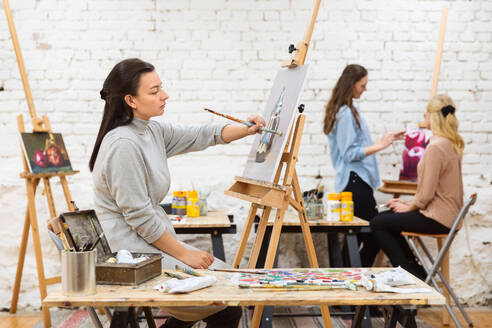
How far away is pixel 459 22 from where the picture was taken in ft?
13.0

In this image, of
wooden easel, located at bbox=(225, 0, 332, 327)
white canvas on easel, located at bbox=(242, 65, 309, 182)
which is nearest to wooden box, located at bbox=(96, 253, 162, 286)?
wooden easel, located at bbox=(225, 0, 332, 327)

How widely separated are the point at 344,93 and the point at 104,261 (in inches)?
91.0

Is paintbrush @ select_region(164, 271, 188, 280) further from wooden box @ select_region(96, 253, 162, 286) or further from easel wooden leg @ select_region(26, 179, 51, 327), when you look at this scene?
easel wooden leg @ select_region(26, 179, 51, 327)

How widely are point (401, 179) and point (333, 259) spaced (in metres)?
0.76

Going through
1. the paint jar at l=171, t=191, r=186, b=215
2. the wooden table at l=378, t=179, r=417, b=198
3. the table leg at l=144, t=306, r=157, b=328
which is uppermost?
the wooden table at l=378, t=179, r=417, b=198

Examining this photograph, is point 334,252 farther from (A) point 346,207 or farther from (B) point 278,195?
(B) point 278,195

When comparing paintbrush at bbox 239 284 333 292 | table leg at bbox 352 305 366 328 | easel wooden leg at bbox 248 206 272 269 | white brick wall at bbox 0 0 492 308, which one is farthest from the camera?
white brick wall at bbox 0 0 492 308

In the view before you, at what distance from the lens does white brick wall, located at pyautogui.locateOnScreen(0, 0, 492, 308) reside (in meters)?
3.88

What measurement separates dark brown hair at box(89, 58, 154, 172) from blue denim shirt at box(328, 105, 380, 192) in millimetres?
1683

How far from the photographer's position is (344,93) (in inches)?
143

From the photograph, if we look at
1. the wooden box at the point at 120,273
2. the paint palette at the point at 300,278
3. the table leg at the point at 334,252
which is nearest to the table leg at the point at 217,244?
the table leg at the point at 334,252

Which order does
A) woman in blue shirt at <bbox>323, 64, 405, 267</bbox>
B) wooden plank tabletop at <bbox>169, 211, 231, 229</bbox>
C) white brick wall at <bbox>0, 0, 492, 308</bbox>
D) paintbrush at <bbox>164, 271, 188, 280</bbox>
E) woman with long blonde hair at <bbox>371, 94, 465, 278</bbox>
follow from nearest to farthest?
1. paintbrush at <bbox>164, 271, 188, 280</bbox>
2. wooden plank tabletop at <bbox>169, 211, 231, 229</bbox>
3. woman with long blonde hair at <bbox>371, 94, 465, 278</bbox>
4. woman in blue shirt at <bbox>323, 64, 405, 267</bbox>
5. white brick wall at <bbox>0, 0, 492, 308</bbox>

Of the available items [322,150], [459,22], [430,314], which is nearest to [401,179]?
[322,150]

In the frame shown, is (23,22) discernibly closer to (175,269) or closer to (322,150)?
(322,150)
